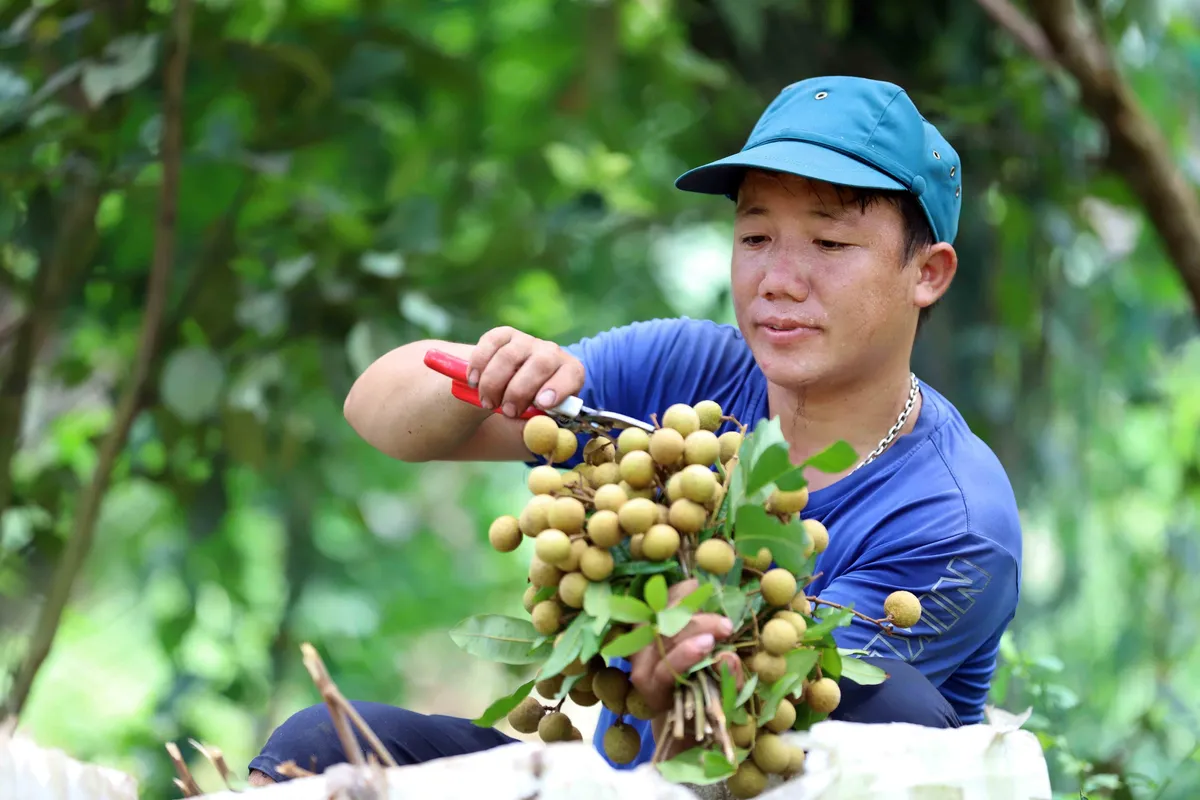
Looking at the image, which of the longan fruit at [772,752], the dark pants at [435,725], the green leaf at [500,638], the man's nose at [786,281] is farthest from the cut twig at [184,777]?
the man's nose at [786,281]

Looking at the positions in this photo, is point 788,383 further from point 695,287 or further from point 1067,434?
point 695,287

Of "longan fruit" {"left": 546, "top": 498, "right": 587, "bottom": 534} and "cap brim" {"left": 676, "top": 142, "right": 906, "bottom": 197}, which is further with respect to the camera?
"cap brim" {"left": 676, "top": 142, "right": 906, "bottom": 197}

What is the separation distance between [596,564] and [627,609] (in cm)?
5

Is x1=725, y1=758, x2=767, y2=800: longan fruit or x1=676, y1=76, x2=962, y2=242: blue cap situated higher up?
x1=676, y1=76, x2=962, y2=242: blue cap

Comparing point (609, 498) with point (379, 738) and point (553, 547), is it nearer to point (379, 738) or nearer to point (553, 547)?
point (553, 547)

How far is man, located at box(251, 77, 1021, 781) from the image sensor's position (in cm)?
125

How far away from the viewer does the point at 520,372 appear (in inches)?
48.8

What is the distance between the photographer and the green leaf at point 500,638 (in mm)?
1101

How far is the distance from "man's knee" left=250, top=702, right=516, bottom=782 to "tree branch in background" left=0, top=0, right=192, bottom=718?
118 cm

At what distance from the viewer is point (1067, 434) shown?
10.4ft

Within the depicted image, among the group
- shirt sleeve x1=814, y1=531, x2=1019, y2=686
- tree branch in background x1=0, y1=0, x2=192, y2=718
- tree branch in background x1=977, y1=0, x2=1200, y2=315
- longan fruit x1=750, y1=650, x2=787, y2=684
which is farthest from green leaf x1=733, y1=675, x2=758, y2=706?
tree branch in background x1=977, y1=0, x2=1200, y2=315

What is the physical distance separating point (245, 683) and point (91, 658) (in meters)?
2.19

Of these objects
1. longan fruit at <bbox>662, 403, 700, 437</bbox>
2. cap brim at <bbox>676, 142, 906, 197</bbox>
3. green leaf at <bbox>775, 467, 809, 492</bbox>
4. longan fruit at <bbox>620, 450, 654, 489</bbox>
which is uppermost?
cap brim at <bbox>676, 142, 906, 197</bbox>

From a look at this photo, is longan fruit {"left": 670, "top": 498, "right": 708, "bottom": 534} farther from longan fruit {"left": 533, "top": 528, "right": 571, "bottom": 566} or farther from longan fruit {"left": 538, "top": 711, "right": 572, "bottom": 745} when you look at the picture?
longan fruit {"left": 538, "top": 711, "right": 572, "bottom": 745}
